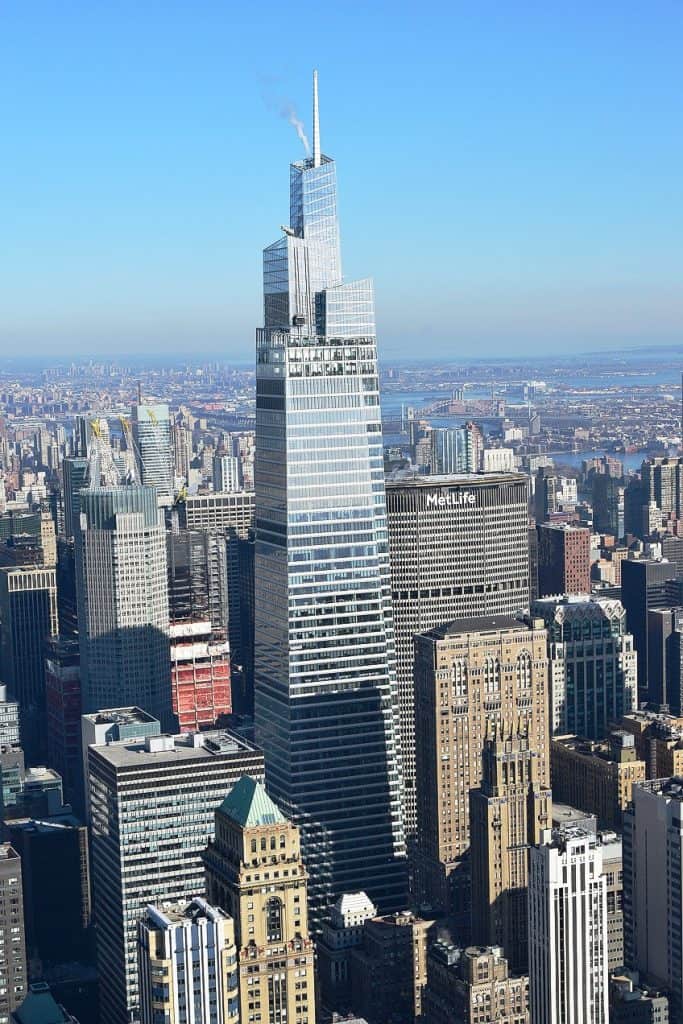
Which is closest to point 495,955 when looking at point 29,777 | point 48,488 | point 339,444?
point 339,444

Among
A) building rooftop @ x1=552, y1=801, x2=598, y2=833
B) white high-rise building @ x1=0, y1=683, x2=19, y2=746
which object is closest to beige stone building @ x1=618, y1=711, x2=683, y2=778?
building rooftop @ x1=552, y1=801, x2=598, y2=833

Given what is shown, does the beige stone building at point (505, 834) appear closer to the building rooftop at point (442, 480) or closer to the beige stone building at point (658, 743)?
the beige stone building at point (658, 743)

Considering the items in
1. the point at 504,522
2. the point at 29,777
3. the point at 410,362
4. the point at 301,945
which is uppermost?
the point at 410,362

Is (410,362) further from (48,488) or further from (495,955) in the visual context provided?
(495,955)

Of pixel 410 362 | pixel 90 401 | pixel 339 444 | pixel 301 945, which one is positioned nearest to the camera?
pixel 301 945

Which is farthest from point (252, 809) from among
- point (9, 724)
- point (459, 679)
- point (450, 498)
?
point (9, 724)

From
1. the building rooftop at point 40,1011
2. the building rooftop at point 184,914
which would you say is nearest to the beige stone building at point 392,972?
the building rooftop at point 40,1011
